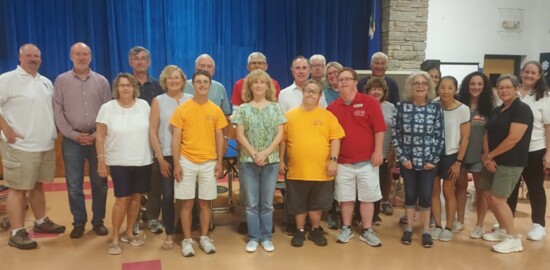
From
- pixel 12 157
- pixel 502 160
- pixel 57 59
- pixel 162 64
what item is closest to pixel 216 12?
pixel 162 64

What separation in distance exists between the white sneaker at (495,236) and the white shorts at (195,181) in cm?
230

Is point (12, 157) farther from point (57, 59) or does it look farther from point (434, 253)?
point (434, 253)

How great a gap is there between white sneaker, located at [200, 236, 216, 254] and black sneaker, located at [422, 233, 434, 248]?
1.66 metres

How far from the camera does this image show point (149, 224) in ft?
12.0

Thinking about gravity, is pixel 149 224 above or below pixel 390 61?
below

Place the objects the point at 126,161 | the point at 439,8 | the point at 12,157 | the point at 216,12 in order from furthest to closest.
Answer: the point at 439,8 → the point at 216,12 → the point at 12,157 → the point at 126,161

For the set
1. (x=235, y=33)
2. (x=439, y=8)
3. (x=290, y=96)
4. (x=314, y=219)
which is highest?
(x=439, y=8)

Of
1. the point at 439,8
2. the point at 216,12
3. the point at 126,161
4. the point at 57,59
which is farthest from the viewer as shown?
the point at 439,8

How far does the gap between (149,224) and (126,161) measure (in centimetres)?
89

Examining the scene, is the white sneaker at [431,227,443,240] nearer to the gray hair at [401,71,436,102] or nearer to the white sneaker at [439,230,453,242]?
the white sneaker at [439,230,453,242]

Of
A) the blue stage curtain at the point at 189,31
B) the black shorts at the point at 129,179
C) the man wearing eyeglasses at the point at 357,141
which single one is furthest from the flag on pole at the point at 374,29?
the black shorts at the point at 129,179

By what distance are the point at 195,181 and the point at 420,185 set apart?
1747mm

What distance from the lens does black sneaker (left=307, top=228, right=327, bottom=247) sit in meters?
3.38

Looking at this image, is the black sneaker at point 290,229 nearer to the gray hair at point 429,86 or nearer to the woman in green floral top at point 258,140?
the woman in green floral top at point 258,140
